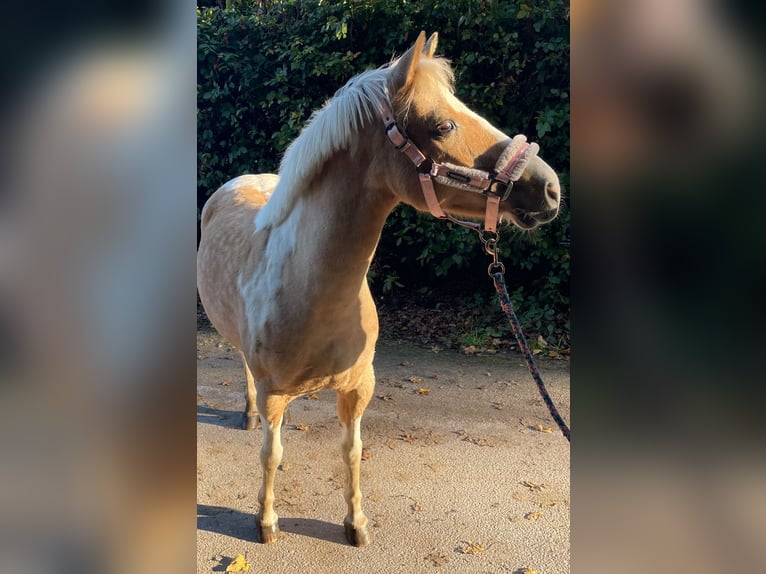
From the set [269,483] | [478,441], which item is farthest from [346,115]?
[478,441]

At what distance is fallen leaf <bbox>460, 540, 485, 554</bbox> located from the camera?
8.13 ft

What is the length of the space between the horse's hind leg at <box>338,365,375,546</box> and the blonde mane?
40.8 inches

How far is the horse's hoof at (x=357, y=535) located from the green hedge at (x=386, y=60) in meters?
3.07

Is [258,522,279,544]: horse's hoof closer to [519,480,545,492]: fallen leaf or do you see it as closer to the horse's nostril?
[519,480,545,492]: fallen leaf

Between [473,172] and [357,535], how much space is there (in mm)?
1858

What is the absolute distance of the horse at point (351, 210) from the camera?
68.2 inches

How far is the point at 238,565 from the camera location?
2371mm

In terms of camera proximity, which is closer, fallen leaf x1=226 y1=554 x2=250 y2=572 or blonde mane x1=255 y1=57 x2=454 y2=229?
blonde mane x1=255 y1=57 x2=454 y2=229

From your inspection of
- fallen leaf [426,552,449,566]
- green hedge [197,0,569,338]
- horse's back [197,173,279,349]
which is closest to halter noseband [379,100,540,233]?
horse's back [197,173,279,349]
